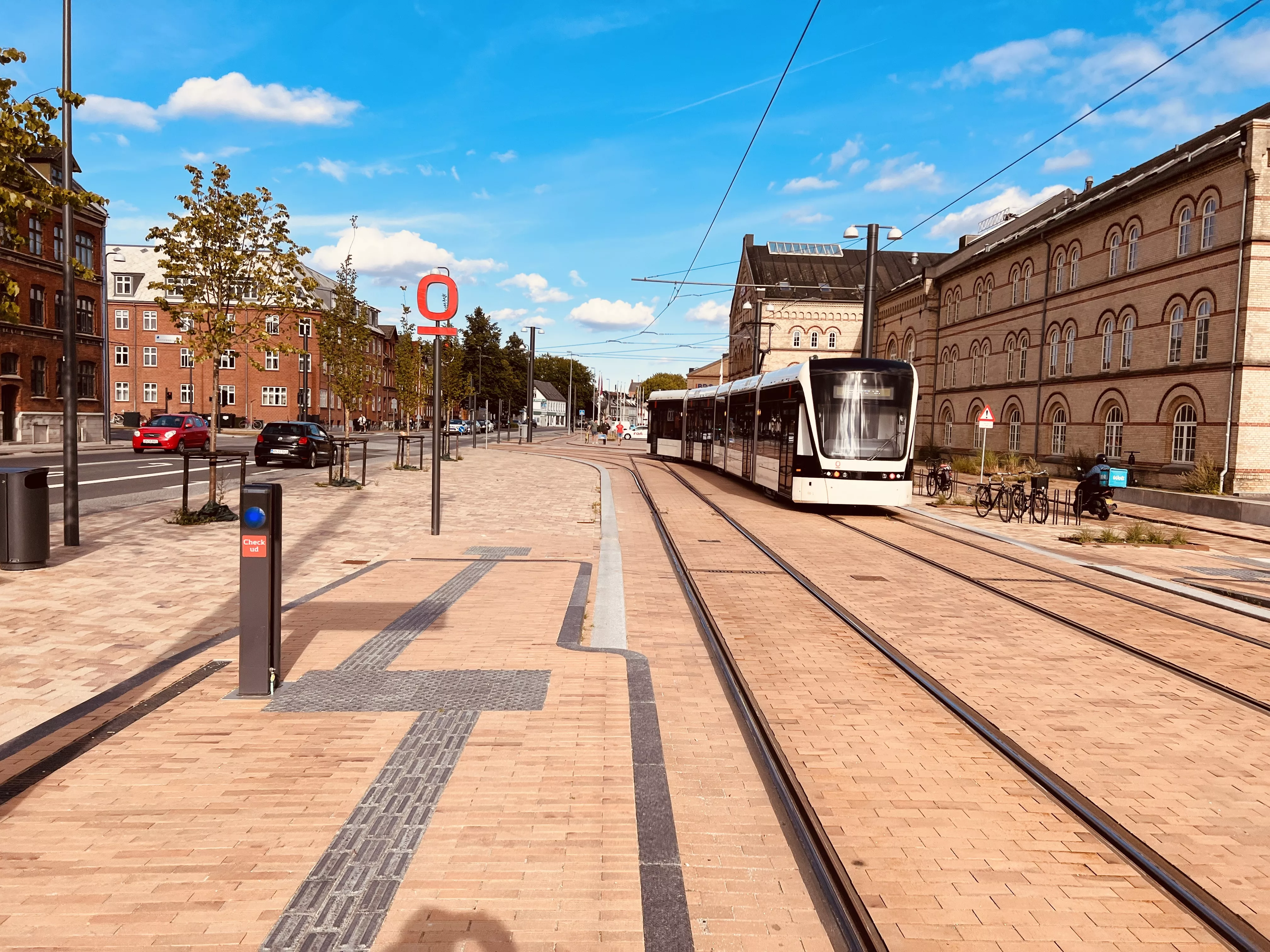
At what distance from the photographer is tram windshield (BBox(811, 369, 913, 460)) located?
1723cm

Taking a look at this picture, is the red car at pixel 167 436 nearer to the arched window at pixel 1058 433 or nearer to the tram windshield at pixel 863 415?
the tram windshield at pixel 863 415

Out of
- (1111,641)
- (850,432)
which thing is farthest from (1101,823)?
(850,432)

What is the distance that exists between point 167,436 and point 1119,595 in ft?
109

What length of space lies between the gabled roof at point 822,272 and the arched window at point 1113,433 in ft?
144

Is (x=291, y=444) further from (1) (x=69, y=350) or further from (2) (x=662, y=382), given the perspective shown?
(2) (x=662, y=382)

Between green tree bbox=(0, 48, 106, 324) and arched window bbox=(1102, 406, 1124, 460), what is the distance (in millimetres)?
28908

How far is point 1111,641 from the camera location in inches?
305

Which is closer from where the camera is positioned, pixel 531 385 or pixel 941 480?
pixel 941 480

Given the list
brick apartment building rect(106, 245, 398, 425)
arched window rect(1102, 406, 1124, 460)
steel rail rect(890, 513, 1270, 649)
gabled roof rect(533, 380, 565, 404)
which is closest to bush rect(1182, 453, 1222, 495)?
arched window rect(1102, 406, 1124, 460)

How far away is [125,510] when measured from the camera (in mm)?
15469

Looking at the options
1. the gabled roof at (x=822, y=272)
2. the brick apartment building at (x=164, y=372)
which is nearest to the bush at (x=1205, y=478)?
the gabled roof at (x=822, y=272)

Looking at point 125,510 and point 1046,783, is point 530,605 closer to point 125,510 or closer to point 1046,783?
point 1046,783

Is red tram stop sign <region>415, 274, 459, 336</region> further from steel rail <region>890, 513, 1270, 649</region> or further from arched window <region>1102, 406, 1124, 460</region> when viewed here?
arched window <region>1102, 406, 1124, 460</region>

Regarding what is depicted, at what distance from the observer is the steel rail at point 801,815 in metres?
3.12
